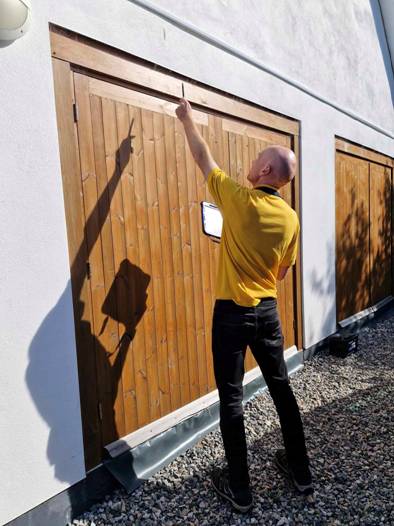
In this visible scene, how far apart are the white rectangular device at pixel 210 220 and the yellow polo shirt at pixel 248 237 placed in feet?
0.94

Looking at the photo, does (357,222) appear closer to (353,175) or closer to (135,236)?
(353,175)

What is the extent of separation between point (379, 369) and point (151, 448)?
2.92 m

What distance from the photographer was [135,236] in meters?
2.71

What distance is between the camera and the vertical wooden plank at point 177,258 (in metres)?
2.94

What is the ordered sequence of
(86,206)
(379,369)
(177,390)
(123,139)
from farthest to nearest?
(379,369) < (177,390) < (123,139) < (86,206)

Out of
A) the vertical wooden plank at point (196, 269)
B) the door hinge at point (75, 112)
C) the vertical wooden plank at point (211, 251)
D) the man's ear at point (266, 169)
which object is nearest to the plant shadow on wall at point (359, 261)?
the vertical wooden plank at point (211, 251)

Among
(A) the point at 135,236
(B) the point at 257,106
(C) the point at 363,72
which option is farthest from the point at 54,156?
(C) the point at 363,72

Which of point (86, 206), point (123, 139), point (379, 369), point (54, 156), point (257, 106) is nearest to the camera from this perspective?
point (54, 156)

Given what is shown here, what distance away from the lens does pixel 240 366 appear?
223 cm

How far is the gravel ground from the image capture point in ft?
7.56

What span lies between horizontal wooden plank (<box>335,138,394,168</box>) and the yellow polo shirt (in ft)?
11.9

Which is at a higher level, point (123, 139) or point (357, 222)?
point (123, 139)

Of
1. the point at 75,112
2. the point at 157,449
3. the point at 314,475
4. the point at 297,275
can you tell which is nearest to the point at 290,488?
the point at 314,475

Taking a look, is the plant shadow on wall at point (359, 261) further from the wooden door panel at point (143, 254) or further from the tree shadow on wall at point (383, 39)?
the wooden door panel at point (143, 254)
